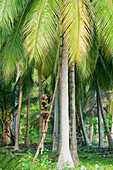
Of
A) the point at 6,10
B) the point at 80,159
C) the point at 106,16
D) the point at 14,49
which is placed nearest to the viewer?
the point at 106,16

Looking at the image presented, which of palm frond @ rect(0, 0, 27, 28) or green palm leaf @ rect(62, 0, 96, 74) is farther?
palm frond @ rect(0, 0, 27, 28)

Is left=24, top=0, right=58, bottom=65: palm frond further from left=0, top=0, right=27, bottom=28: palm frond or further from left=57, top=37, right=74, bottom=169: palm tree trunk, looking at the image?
left=57, top=37, right=74, bottom=169: palm tree trunk

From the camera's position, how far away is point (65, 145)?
773 cm

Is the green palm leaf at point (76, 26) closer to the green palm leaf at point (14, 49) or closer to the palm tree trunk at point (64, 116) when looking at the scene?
the palm tree trunk at point (64, 116)

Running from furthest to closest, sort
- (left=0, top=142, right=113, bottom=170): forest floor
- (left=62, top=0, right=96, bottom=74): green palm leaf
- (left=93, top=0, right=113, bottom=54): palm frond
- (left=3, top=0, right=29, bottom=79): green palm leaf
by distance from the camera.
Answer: (left=3, top=0, right=29, bottom=79): green palm leaf
(left=93, top=0, right=113, bottom=54): palm frond
(left=62, top=0, right=96, bottom=74): green palm leaf
(left=0, top=142, right=113, bottom=170): forest floor

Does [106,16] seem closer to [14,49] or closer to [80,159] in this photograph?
[14,49]

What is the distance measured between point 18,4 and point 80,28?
2.29 meters

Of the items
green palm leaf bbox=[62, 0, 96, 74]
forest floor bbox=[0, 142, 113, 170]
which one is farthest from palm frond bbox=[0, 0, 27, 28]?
forest floor bbox=[0, 142, 113, 170]

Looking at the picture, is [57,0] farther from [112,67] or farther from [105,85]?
[105,85]

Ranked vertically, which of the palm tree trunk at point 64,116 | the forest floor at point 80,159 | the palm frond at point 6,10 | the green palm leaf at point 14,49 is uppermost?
the palm frond at point 6,10

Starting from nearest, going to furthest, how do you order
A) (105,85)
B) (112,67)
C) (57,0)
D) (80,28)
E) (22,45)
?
(80,28) → (57,0) → (22,45) → (112,67) → (105,85)

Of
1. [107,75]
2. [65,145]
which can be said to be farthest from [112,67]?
[65,145]

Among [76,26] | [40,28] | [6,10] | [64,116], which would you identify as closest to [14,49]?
[6,10]

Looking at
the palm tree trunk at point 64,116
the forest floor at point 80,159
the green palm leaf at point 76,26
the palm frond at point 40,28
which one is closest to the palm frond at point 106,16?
the green palm leaf at point 76,26
